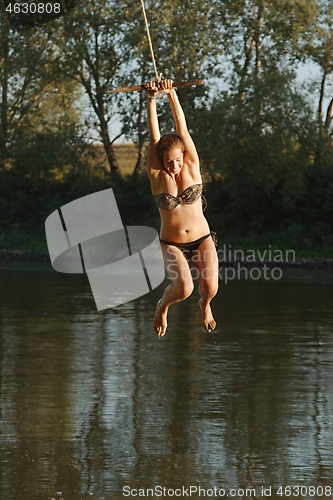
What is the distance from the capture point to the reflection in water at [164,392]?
4459cm

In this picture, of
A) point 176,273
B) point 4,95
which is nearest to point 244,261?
point 4,95

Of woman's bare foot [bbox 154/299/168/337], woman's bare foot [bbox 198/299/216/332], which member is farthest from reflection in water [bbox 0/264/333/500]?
woman's bare foot [bbox 198/299/216/332]

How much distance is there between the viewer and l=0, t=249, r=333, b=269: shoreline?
204 feet

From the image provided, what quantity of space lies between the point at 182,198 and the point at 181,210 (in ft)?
0.50

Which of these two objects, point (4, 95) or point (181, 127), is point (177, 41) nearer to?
point (4, 95)

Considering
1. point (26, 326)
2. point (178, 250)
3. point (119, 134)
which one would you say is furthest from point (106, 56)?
point (178, 250)

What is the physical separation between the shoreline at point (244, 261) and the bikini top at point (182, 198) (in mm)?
51031

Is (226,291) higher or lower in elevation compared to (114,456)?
higher

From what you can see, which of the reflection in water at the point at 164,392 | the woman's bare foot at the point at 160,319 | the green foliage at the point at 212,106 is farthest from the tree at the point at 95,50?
the woman's bare foot at the point at 160,319

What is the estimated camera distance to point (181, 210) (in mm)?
11422

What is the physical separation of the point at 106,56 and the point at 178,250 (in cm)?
5232

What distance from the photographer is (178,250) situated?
1158 centimetres

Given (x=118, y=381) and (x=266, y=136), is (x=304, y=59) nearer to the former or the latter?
(x=266, y=136)

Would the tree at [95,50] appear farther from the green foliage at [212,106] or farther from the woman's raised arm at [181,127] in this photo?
the woman's raised arm at [181,127]
